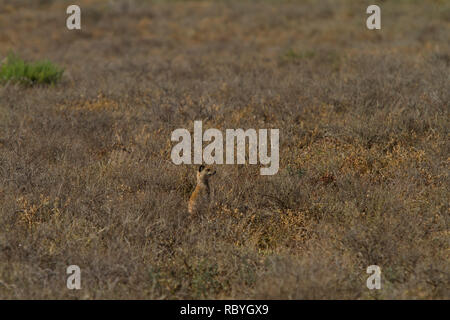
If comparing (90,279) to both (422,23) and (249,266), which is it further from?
(422,23)

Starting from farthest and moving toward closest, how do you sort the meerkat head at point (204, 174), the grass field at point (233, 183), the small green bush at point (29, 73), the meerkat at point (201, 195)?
the small green bush at point (29, 73) → the meerkat head at point (204, 174) → the meerkat at point (201, 195) → the grass field at point (233, 183)

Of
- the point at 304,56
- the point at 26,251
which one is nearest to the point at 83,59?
the point at 304,56

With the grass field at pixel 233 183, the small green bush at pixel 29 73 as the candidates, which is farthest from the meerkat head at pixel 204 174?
the small green bush at pixel 29 73

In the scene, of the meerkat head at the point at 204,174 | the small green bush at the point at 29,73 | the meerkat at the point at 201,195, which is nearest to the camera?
the meerkat at the point at 201,195

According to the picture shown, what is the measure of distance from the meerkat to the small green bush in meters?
6.13

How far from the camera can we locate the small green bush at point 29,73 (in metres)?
9.64

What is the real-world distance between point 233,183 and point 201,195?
66 centimetres

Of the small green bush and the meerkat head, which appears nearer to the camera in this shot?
the meerkat head

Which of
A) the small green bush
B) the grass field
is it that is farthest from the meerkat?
the small green bush

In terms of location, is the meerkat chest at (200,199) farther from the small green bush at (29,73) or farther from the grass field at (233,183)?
the small green bush at (29,73)

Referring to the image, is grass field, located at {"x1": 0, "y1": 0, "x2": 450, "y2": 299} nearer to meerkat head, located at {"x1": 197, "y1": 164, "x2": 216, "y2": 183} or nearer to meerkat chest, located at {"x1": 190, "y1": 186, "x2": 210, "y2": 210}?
meerkat chest, located at {"x1": 190, "y1": 186, "x2": 210, "y2": 210}

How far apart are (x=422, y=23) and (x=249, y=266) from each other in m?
16.8

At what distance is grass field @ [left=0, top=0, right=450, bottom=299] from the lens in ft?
12.1

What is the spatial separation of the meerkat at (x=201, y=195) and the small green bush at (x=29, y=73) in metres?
6.13
